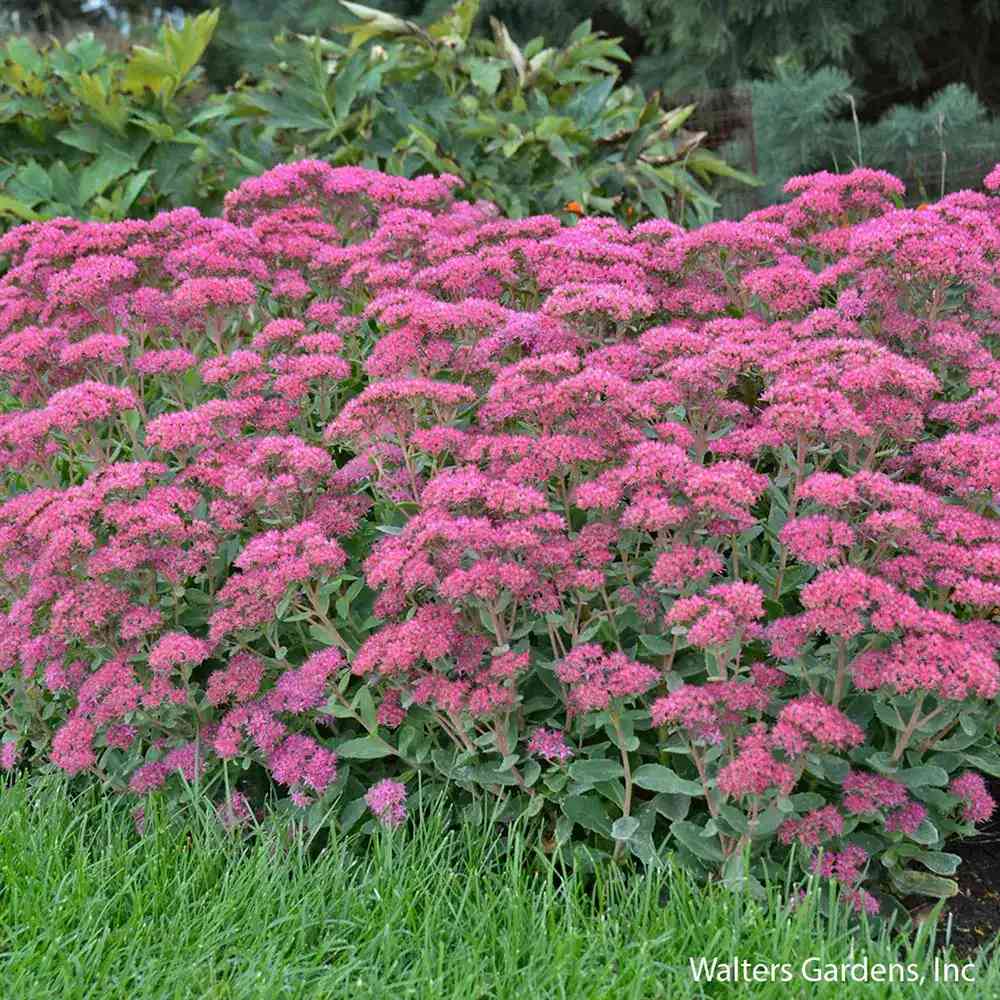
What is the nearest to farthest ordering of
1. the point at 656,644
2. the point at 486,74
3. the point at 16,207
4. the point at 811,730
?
the point at 811,730 < the point at 656,644 < the point at 16,207 < the point at 486,74

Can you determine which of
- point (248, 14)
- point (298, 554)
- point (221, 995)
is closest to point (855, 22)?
point (248, 14)

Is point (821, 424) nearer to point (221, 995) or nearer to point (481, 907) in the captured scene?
point (481, 907)

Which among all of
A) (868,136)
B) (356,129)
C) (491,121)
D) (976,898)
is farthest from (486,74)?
(976,898)

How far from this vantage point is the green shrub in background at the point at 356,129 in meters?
6.02

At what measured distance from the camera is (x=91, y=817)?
3.18 metres

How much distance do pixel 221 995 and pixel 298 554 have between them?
0.96 m

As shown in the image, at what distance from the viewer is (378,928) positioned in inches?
101

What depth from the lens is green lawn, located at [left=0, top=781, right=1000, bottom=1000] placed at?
237 cm

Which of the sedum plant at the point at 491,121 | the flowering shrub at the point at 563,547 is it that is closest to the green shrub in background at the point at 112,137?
the sedum plant at the point at 491,121

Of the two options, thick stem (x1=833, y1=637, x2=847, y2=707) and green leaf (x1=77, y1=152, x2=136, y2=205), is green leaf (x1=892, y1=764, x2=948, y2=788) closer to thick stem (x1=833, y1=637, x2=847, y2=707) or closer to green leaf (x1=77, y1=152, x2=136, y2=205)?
thick stem (x1=833, y1=637, x2=847, y2=707)

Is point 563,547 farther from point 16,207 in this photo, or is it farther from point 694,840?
point 16,207

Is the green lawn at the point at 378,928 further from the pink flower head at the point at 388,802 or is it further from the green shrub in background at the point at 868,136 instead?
the green shrub in background at the point at 868,136

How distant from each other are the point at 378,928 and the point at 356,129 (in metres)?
4.59

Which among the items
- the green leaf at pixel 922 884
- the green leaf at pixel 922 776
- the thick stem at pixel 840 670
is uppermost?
the thick stem at pixel 840 670
